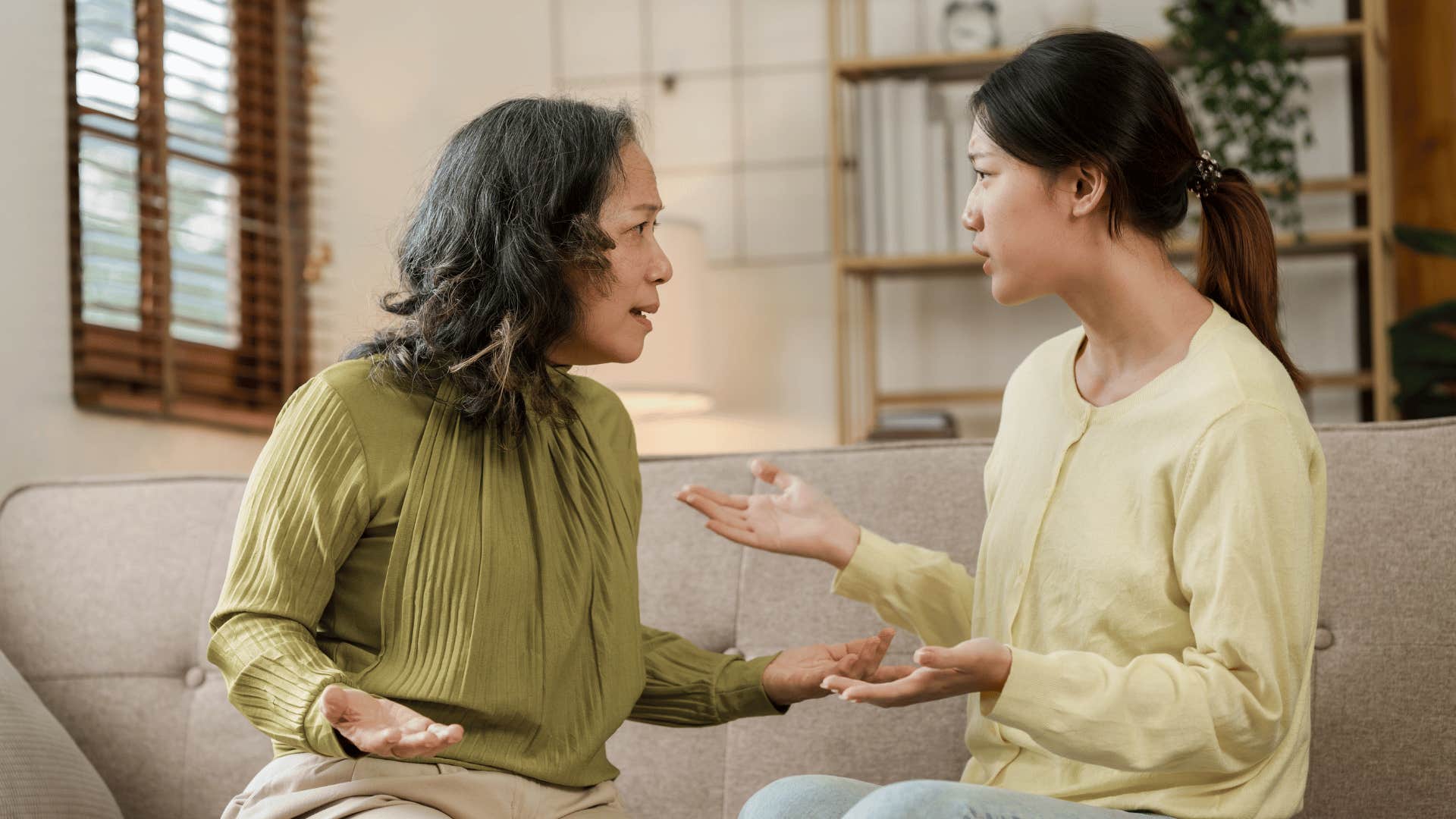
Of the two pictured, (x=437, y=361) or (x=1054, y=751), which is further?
(x=437, y=361)

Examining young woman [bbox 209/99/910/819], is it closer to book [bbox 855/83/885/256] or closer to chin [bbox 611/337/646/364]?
chin [bbox 611/337/646/364]

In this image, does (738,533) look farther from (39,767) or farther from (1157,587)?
(39,767)

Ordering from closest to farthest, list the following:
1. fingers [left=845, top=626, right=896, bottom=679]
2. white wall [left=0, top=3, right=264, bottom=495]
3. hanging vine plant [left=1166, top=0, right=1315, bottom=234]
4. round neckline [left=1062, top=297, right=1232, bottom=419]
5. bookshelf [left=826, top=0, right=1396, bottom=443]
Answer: round neckline [left=1062, top=297, right=1232, bottom=419], fingers [left=845, top=626, right=896, bottom=679], white wall [left=0, top=3, right=264, bottom=495], hanging vine plant [left=1166, top=0, right=1315, bottom=234], bookshelf [left=826, top=0, right=1396, bottom=443]

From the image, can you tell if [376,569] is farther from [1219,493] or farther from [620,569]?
[1219,493]

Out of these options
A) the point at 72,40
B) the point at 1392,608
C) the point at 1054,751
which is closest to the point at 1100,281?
the point at 1054,751

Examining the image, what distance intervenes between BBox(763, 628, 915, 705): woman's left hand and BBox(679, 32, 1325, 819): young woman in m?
0.06

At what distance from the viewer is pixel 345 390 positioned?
133cm

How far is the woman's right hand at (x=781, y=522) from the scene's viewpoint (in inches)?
56.4

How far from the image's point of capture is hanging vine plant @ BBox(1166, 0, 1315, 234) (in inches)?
120

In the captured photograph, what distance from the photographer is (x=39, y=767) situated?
5.26 feet

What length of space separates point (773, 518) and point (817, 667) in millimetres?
147

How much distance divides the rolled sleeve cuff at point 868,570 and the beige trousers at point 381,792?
13.7 inches

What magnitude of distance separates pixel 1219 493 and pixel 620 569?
0.55 meters

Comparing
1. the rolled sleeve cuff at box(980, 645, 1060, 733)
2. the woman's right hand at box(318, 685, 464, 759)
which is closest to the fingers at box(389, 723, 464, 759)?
the woman's right hand at box(318, 685, 464, 759)
